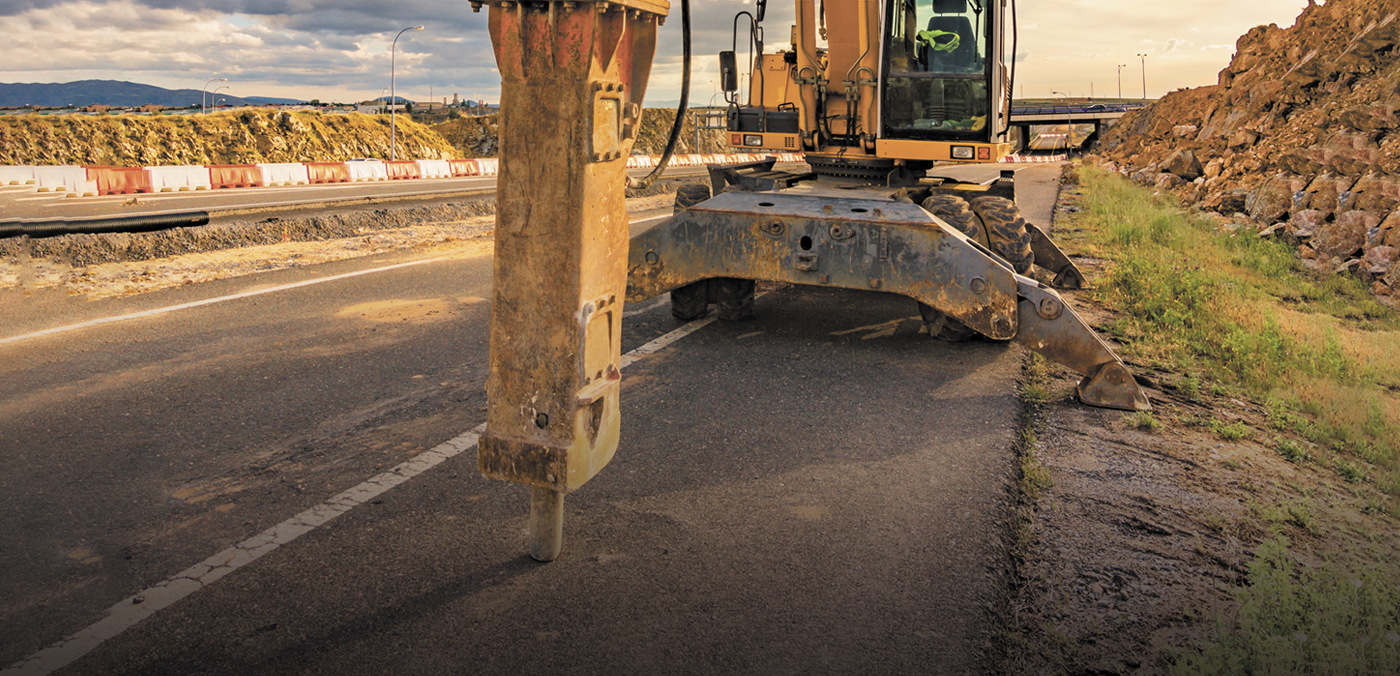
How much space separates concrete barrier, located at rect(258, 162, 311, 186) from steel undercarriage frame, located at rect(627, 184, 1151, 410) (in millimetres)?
20812

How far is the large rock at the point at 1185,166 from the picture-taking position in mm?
21859

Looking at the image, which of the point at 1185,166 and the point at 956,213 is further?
the point at 1185,166

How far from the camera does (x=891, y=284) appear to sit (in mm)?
5949

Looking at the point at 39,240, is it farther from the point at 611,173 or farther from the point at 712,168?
the point at 611,173

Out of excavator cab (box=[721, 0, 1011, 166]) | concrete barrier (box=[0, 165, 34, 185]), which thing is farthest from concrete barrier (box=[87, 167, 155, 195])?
excavator cab (box=[721, 0, 1011, 166])

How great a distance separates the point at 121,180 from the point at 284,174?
4489mm

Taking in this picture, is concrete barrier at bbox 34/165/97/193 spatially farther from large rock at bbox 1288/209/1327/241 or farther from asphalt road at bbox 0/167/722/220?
Answer: large rock at bbox 1288/209/1327/241

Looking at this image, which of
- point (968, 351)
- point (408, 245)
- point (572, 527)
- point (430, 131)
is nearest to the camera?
point (572, 527)

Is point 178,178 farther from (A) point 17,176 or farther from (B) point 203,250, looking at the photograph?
(B) point 203,250

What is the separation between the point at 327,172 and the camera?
26.7 meters

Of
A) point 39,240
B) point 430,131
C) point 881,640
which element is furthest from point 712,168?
point 430,131

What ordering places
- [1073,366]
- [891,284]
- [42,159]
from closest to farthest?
1. [1073,366]
2. [891,284]
3. [42,159]

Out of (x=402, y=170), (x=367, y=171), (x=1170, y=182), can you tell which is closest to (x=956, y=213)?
(x=1170, y=182)

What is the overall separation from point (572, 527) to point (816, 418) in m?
1.87
